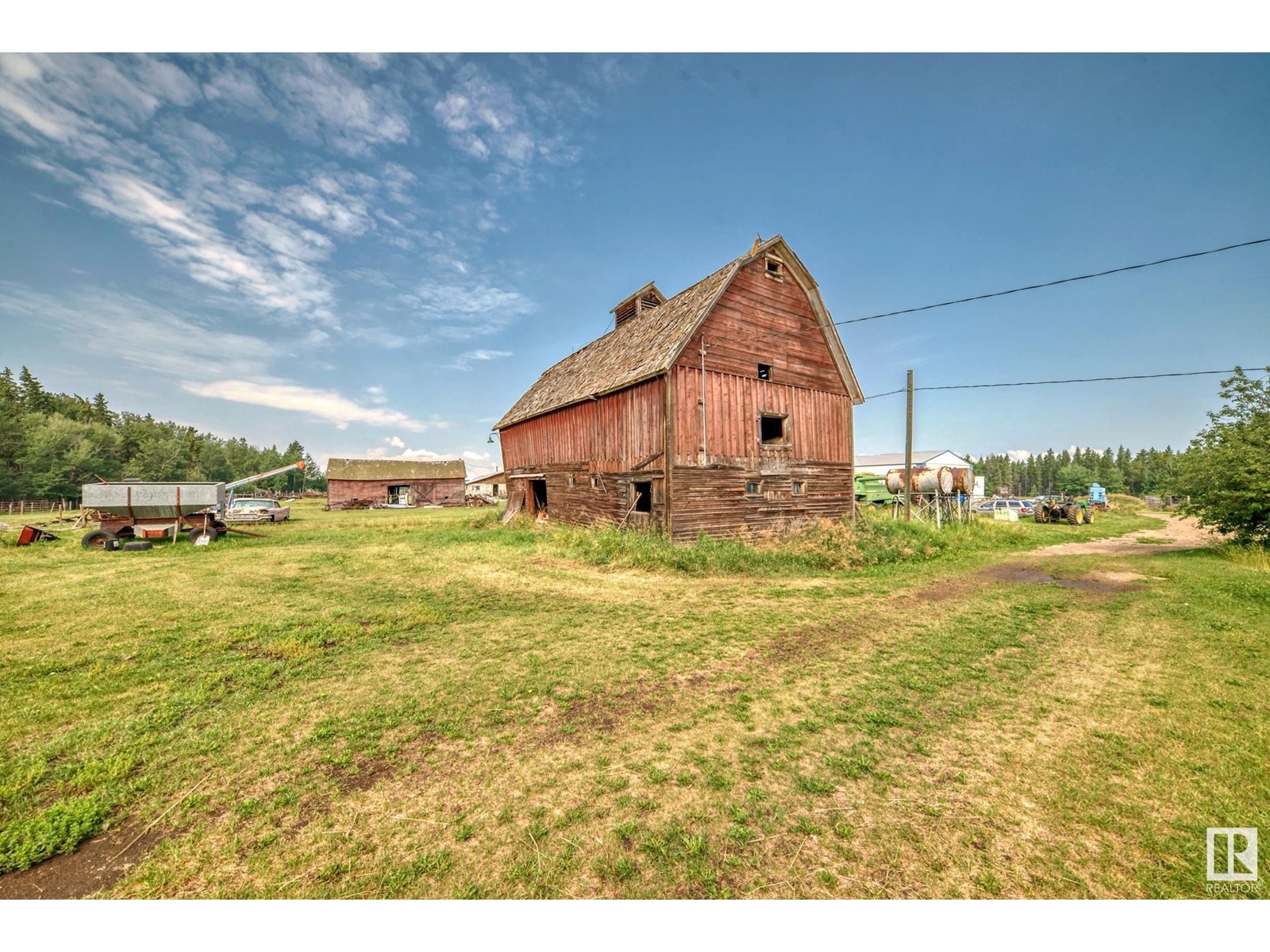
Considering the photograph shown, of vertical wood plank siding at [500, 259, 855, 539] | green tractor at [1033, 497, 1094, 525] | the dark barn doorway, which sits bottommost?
green tractor at [1033, 497, 1094, 525]

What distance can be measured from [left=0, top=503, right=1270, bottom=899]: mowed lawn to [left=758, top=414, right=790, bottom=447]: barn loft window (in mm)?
7957

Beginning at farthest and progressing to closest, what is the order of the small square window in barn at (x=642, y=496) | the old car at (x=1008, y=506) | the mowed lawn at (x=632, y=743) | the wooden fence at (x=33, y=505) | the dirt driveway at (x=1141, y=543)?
the wooden fence at (x=33, y=505), the old car at (x=1008, y=506), the small square window in barn at (x=642, y=496), the dirt driveway at (x=1141, y=543), the mowed lawn at (x=632, y=743)

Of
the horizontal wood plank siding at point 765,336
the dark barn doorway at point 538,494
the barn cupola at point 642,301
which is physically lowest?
the dark barn doorway at point 538,494

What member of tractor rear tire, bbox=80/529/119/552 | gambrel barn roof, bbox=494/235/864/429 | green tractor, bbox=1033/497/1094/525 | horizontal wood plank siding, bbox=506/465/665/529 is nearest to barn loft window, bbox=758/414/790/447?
gambrel barn roof, bbox=494/235/864/429

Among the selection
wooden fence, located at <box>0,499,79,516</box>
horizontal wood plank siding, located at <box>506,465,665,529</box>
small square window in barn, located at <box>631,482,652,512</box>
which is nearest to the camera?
horizontal wood plank siding, located at <box>506,465,665,529</box>

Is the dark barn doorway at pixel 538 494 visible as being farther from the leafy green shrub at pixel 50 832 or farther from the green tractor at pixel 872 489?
the green tractor at pixel 872 489

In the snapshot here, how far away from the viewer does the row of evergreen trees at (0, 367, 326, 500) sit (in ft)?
156

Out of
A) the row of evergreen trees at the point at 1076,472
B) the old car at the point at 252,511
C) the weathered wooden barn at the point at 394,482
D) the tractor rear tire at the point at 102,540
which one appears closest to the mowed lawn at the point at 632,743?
the tractor rear tire at the point at 102,540

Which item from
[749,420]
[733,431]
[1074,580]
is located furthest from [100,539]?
[1074,580]

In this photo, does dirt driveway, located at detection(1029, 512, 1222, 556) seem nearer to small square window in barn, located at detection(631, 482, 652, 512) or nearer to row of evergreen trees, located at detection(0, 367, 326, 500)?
small square window in barn, located at detection(631, 482, 652, 512)

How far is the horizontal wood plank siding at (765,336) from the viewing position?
15234 mm

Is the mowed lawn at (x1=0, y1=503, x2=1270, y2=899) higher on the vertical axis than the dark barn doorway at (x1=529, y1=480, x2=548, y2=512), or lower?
lower

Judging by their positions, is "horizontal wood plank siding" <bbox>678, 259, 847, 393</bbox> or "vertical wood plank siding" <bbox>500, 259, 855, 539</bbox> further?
"horizontal wood plank siding" <bbox>678, 259, 847, 393</bbox>

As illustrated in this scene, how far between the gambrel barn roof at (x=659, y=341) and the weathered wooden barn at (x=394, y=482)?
3133cm
